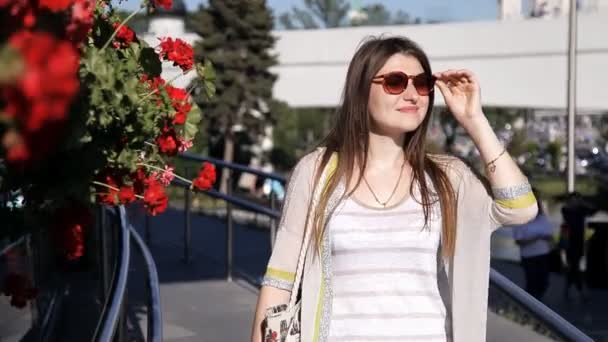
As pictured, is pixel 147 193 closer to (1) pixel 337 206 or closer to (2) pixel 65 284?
(1) pixel 337 206

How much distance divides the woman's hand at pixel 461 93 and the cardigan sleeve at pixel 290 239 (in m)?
0.43

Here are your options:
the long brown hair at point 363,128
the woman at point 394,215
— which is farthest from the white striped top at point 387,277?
the long brown hair at point 363,128

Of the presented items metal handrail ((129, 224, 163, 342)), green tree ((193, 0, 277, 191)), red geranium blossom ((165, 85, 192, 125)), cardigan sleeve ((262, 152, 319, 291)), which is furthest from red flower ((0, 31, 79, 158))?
green tree ((193, 0, 277, 191))

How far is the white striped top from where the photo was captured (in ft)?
9.09

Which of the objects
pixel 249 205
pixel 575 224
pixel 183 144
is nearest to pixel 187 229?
pixel 249 205

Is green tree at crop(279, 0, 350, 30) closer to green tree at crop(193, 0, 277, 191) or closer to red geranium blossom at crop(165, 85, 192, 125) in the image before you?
green tree at crop(193, 0, 277, 191)

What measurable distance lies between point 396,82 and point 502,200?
0.42 m

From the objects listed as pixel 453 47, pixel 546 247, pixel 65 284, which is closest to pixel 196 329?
pixel 65 284

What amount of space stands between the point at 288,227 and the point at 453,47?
3097 cm

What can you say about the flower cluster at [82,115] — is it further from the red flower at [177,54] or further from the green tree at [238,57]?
the green tree at [238,57]

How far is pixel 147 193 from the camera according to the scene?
246cm

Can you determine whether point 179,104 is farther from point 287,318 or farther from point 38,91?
point 38,91

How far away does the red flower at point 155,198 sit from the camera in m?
2.46

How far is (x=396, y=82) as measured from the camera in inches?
115
